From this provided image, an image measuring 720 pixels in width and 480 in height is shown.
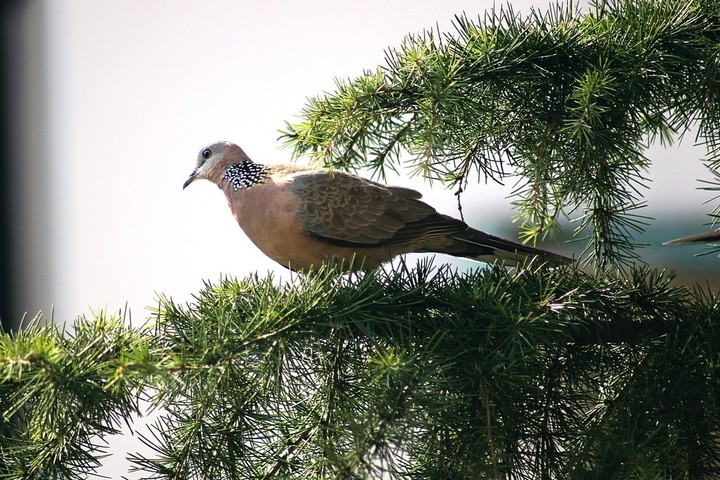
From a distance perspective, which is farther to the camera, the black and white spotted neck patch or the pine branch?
the black and white spotted neck patch

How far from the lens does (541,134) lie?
1.01 meters

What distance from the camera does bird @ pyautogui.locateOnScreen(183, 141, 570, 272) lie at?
51.7 inches

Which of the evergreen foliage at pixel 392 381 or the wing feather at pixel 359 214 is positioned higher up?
the wing feather at pixel 359 214

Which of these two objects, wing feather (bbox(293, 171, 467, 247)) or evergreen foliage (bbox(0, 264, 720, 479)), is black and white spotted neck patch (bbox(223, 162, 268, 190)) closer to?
wing feather (bbox(293, 171, 467, 247))

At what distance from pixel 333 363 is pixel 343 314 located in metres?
0.06

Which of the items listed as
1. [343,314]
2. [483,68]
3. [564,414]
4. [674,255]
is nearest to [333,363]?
[343,314]

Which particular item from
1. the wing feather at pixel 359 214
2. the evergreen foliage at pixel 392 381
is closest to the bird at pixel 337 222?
the wing feather at pixel 359 214

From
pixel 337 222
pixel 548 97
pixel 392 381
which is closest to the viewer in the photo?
pixel 392 381

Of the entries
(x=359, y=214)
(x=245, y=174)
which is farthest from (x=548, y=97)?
(x=245, y=174)

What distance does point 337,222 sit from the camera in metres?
1.32

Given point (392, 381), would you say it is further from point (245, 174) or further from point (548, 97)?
point (245, 174)

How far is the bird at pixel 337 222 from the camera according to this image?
51.7 inches

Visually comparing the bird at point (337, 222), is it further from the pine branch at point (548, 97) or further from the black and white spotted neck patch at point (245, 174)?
the pine branch at point (548, 97)

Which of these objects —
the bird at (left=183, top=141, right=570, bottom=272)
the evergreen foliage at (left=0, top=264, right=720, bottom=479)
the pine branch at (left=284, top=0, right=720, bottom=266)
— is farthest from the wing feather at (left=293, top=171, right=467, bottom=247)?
the evergreen foliage at (left=0, top=264, right=720, bottom=479)
